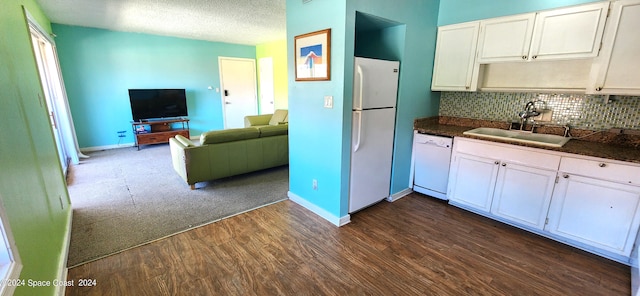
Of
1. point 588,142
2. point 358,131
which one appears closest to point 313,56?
point 358,131

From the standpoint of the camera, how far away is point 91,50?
16.3ft

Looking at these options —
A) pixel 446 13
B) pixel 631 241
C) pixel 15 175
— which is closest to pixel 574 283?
pixel 631 241

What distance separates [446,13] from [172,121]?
551 cm

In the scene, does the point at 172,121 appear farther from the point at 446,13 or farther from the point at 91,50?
the point at 446,13

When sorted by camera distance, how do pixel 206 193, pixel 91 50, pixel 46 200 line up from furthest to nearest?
pixel 91 50 < pixel 206 193 < pixel 46 200

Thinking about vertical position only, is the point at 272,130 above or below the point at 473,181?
above

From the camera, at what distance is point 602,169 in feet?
6.58

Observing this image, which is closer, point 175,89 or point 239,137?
point 239,137

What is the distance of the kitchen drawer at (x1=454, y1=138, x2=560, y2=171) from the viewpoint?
7.34ft

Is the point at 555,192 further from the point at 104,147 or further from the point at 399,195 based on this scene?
the point at 104,147

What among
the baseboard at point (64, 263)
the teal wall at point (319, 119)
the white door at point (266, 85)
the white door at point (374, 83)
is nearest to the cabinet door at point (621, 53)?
the white door at point (374, 83)

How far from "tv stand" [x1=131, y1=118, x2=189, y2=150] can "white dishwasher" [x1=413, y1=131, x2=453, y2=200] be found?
5003 millimetres

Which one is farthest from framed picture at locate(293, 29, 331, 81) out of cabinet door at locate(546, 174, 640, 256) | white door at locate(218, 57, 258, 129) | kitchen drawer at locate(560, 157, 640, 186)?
white door at locate(218, 57, 258, 129)

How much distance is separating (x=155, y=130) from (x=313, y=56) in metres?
4.78
